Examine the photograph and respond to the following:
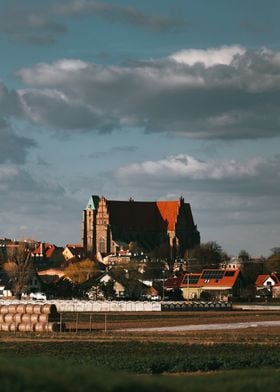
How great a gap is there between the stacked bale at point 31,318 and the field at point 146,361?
271 centimetres

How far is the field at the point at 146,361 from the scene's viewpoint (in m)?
15.7

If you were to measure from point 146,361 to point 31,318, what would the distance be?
3230 cm

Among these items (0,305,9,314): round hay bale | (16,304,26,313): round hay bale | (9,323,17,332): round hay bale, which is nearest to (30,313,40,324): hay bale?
(16,304,26,313): round hay bale

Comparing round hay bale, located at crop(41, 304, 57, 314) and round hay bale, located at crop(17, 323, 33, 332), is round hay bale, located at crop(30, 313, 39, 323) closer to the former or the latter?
round hay bale, located at crop(17, 323, 33, 332)

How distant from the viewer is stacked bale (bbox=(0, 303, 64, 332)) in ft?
208

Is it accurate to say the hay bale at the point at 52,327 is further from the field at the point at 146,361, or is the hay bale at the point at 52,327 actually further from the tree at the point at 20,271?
the tree at the point at 20,271

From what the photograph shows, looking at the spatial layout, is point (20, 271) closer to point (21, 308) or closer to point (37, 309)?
point (21, 308)

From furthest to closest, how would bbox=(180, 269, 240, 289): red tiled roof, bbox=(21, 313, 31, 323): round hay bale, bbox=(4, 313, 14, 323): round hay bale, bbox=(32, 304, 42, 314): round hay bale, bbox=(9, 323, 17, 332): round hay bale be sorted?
bbox=(180, 269, 240, 289): red tiled roof
bbox=(4, 313, 14, 323): round hay bale
bbox=(9, 323, 17, 332): round hay bale
bbox=(32, 304, 42, 314): round hay bale
bbox=(21, 313, 31, 323): round hay bale

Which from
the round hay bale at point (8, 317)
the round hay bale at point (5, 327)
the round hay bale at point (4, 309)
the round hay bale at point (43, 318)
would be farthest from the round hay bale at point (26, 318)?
the round hay bale at point (4, 309)

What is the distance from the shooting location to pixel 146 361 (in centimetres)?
3319

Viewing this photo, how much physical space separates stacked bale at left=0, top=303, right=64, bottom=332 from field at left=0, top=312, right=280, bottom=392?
271cm

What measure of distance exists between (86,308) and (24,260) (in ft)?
255

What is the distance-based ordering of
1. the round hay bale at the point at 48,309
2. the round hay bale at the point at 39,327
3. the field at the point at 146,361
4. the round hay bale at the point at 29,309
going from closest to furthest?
1. the field at the point at 146,361
2. the round hay bale at the point at 39,327
3. the round hay bale at the point at 48,309
4. the round hay bale at the point at 29,309

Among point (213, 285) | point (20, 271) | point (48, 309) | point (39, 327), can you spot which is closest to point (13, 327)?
point (39, 327)
